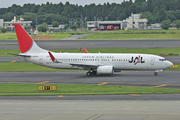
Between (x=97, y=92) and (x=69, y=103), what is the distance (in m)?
6.58

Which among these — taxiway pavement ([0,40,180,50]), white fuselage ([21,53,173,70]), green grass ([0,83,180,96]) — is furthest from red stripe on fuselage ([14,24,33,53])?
taxiway pavement ([0,40,180,50])

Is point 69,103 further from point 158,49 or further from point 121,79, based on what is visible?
point 158,49

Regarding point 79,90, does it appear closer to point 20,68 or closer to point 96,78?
point 96,78

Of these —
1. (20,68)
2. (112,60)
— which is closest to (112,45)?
(20,68)

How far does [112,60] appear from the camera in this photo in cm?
5334

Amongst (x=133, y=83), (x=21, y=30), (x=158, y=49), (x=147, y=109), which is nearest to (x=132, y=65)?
(x=133, y=83)

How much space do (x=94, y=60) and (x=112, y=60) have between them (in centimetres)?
317

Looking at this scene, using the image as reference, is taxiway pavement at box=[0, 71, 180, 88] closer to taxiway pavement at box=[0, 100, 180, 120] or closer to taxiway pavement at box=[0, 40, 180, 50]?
taxiway pavement at box=[0, 100, 180, 120]

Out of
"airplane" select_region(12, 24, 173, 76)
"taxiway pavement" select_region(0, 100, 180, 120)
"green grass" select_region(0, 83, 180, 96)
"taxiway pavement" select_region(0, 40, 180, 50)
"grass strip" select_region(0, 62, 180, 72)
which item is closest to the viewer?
"taxiway pavement" select_region(0, 100, 180, 120)

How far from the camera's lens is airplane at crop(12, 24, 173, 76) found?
171ft

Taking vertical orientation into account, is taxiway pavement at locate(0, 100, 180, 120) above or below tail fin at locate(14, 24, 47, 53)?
below

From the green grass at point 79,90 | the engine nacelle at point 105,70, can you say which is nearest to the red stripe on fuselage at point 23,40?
the engine nacelle at point 105,70

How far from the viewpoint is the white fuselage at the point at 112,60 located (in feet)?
172

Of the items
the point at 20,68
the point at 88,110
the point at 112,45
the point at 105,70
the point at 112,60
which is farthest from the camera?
the point at 112,45
